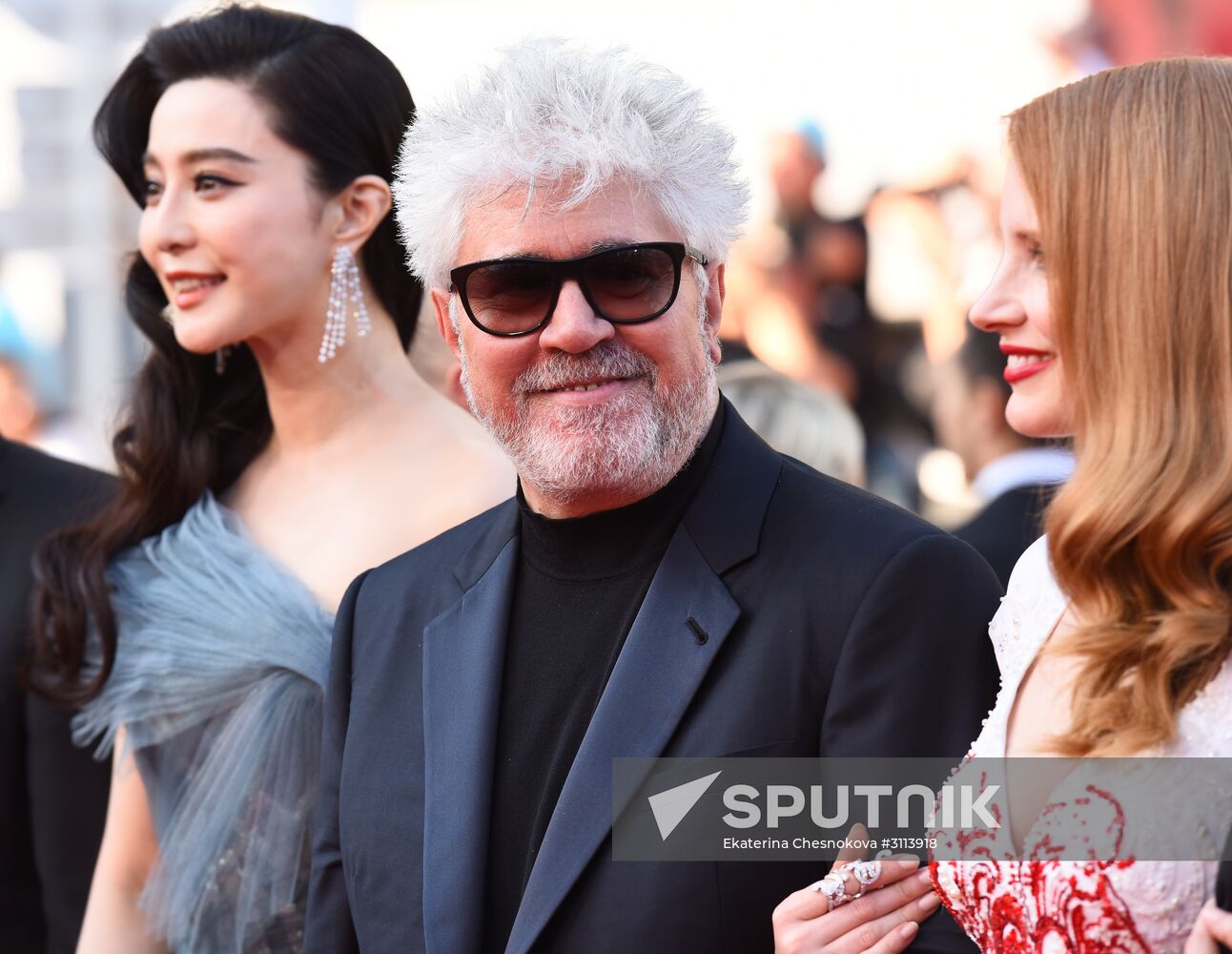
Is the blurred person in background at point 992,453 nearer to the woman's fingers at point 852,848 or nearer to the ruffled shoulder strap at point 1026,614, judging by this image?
the ruffled shoulder strap at point 1026,614

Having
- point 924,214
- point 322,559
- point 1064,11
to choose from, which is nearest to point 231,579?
point 322,559

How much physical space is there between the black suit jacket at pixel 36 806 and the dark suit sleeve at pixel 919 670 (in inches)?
74.5

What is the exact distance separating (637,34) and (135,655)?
4.35m

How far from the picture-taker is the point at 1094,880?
1.74m

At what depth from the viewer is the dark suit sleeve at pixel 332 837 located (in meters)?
2.45

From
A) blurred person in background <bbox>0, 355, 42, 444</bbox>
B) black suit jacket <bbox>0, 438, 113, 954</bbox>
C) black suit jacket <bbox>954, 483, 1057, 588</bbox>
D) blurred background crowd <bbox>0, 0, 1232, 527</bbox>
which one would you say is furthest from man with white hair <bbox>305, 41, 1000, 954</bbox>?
blurred person in background <bbox>0, 355, 42, 444</bbox>

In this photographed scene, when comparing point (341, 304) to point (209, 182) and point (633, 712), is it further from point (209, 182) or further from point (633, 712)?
point (633, 712)

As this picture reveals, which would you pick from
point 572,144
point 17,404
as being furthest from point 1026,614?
point 17,404

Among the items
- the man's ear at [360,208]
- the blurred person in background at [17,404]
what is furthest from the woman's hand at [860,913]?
the blurred person in background at [17,404]

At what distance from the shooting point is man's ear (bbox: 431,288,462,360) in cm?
248

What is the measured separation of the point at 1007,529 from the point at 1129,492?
7.18 feet

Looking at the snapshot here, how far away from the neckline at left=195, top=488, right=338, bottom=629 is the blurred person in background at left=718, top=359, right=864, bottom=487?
148cm

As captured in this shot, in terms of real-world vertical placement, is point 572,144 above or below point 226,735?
above

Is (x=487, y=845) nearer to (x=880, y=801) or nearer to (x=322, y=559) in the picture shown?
(x=880, y=801)
